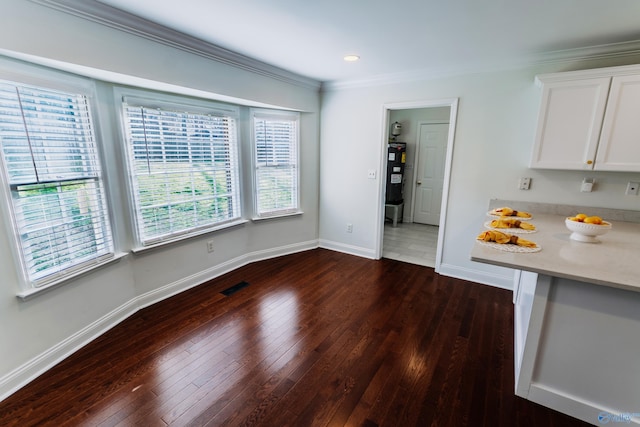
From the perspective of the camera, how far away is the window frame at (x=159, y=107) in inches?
95.0

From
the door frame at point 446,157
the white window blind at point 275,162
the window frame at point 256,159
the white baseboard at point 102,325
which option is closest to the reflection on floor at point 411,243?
the door frame at point 446,157

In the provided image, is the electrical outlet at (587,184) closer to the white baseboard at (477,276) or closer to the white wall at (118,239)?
the white baseboard at (477,276)

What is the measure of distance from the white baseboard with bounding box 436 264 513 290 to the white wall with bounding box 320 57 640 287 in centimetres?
1

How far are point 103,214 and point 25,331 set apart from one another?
3.01 feet

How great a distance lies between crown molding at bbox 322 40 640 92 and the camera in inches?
93.0

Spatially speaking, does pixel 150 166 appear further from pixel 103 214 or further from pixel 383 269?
pixel 383 269

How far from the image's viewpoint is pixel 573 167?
8.11ft

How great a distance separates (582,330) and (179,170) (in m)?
3.33

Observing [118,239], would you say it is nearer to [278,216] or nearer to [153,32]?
[153,32]

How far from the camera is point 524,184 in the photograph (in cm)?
288

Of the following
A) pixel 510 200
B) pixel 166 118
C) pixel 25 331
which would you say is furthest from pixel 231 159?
pixel 510 200

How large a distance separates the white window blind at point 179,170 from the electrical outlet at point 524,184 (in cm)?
312

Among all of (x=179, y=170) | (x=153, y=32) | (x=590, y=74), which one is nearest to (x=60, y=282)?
(x=179, y=170)

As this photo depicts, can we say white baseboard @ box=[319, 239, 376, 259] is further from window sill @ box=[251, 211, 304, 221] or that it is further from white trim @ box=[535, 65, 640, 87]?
white trim @ box=[535, 65, 640, 87]
